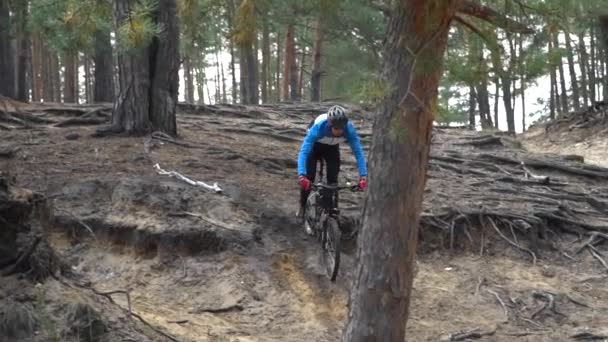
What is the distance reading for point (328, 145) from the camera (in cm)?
961

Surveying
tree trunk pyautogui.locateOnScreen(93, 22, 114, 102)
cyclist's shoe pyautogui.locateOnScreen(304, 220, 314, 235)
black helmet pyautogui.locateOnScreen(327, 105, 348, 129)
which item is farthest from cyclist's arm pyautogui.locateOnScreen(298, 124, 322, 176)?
tree trunk pyautogui.locateOnScreen(93, 22, 114, 102)

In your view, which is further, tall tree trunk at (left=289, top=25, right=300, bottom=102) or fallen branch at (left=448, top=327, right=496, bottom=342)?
tall tree trunk at (left=289, top=25, right=300, bottom=102)

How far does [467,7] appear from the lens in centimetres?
629

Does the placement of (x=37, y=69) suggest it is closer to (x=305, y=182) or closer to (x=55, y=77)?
(x=55, y=77)

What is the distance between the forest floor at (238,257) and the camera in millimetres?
9172

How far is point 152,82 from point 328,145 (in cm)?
382

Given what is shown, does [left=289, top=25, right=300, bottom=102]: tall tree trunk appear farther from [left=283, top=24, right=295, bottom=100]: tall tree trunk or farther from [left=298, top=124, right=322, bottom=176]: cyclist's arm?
[left=298, top=124, right=322, bottom=176]: cyclist's arm

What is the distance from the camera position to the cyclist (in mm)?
9016

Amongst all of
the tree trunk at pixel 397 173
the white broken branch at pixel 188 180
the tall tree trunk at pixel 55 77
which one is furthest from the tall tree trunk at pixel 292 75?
the tree trunk at pixel 397 173

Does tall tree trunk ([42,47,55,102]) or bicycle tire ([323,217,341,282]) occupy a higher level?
tall tree trunk ([42,47,55,102])

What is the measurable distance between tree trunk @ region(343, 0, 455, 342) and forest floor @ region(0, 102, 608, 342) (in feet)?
6.00

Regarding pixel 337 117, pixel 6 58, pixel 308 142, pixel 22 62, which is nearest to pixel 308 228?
pixel 308 142

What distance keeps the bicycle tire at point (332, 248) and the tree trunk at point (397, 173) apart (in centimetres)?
243

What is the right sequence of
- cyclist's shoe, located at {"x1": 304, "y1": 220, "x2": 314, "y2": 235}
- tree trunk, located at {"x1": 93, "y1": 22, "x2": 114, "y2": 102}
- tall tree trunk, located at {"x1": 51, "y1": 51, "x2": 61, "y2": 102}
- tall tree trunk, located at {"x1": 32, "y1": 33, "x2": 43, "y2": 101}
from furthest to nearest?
tall tree trunk, located at {"x1": 51, "y1": 51, "x2": 61, "y2": 102} < tall tree trunk, located at {"x1": 32, "y1": 33, "x2": 43, "y2": 101} < tree trunk, located at {"x1": 93, "y1": 22, "x2": 114, "y2": 102} < cyclist's shoe, located at {"x1": 304, "y1": 220, "x2": 314, "y2": 235}
